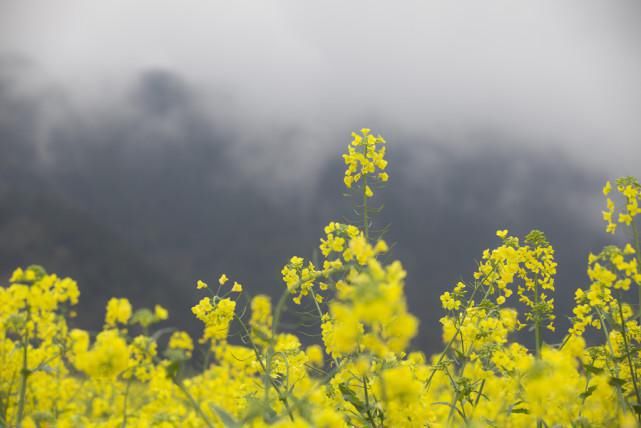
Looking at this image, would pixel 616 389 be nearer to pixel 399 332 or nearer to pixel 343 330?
pixel 399 332

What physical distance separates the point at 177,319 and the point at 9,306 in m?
43.7

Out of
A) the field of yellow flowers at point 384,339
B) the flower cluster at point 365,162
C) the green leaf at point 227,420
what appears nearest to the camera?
the field of yellow flowers at point 384,339

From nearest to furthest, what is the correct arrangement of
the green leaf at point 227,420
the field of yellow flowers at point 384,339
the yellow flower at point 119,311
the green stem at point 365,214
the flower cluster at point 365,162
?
1. the field of yellow flowers at point 384,339
2. the green leaf at point 227,420
3. the yellow flower at point 119,311
4. the green stem at point 365,214
5. the flower cluster at point 365,162

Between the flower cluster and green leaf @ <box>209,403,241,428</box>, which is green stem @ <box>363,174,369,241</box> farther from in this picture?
green leaf @ <box>209,403,241,428</box>

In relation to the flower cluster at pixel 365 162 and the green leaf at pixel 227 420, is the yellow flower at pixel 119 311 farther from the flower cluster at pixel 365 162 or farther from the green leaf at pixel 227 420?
the flower cluster at pixel 365 162

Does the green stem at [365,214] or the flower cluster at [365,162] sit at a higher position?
the flower cluster at [365,162]

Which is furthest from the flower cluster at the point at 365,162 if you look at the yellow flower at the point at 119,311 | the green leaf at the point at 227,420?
the green leaf at the point at 227,420

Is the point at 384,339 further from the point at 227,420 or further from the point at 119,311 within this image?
the point at 119,311

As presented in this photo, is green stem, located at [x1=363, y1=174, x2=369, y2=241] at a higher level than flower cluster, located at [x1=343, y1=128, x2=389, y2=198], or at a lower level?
lower

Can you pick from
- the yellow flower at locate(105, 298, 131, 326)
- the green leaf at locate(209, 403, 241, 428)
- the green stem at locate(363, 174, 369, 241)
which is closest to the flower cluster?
the green stem at locate(363, 174, 369, 241)

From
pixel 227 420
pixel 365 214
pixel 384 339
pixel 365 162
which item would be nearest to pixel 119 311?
pixel 227 420

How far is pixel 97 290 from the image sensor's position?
53.6 meters

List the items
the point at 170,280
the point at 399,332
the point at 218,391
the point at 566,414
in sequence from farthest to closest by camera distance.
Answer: the point at 170,280, the point at 218,391, the point at 566,414, the point at 399,332

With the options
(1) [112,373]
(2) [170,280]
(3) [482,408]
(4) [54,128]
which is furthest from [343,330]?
(4) [54,128]
